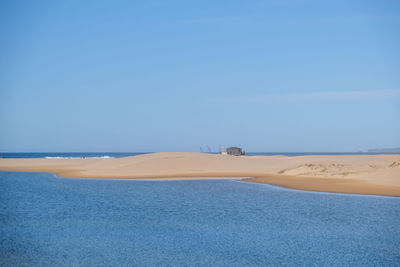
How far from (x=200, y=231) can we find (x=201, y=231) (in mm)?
42

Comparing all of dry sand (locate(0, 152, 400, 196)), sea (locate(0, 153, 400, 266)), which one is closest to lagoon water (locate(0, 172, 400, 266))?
sea (locate(0, 153, 400, 266))

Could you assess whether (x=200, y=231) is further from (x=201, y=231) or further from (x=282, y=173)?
(x=282, y=173)

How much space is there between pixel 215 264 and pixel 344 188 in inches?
970

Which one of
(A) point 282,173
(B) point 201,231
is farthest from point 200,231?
(A) point 282,173

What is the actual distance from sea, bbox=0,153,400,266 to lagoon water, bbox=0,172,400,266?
0.11 ft

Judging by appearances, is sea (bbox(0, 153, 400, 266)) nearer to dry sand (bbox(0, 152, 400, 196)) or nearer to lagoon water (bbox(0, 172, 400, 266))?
lagoon water (bbox(0, 172, 400, 266))

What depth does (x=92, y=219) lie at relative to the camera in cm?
2184

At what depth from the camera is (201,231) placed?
18.7 metres

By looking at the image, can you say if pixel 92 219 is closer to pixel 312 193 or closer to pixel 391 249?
pixel 391 249

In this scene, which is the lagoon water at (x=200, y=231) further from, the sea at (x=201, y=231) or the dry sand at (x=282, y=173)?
the dry sand at (x=282, y=173)

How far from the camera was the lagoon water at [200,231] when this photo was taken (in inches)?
575

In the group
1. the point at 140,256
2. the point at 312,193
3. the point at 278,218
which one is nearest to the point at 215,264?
the point at 140,256

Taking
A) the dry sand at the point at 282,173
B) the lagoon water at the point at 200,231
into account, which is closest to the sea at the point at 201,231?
the lagoon water at the point at 200,231

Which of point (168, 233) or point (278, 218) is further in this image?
point (278, 218)
